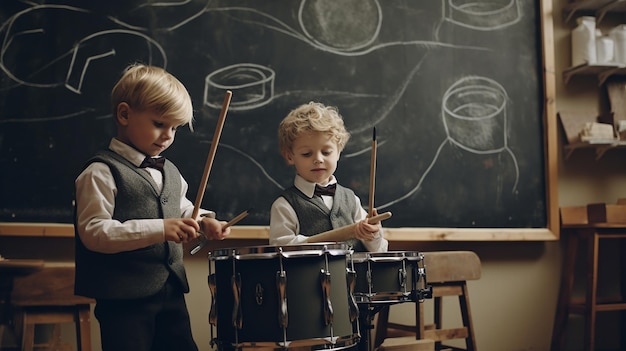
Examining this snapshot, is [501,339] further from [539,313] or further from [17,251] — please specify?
[17,251]

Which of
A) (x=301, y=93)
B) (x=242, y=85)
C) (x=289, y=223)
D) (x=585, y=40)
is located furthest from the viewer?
(x=585, y=40)

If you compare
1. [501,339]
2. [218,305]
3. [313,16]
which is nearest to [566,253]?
[501,339]

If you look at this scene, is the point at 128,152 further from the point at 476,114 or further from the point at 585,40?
the point at 585,40

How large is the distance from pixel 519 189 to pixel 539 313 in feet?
2.51

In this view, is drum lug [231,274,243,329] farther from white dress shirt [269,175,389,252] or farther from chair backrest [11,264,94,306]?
chair backrest [11,264,94,306]

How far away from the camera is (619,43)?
3957 millimetres

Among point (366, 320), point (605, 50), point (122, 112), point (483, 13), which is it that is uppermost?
point (483, 13)

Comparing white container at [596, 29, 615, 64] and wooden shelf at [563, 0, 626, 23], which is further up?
wooden shelf at [563, 0, 626, 23]

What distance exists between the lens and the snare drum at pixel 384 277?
7.98 feet

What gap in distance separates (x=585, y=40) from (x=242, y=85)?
208cm

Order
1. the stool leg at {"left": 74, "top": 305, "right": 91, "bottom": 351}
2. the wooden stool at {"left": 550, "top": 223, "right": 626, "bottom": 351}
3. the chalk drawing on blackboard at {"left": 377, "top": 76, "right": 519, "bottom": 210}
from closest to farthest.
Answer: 1. the stool leg at {"left": 74, "top": 305, "right": 91, "bottom": 351}
2. the wooden stool at {"left": 550, "top": 223, "right": 626, "bottom": 351}
3. the chalk drawing on blackboard at {"left": 377, "top": 76, "right": 519, "bottom": 210}

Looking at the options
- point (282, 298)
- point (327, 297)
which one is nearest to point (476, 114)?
point (327, 297)

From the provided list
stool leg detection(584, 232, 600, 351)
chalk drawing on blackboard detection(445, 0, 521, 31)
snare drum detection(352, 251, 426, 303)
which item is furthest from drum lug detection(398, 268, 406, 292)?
chalk drawing on blackboard detection(445, 0, 521, 31)

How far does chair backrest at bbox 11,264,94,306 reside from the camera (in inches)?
95.9
